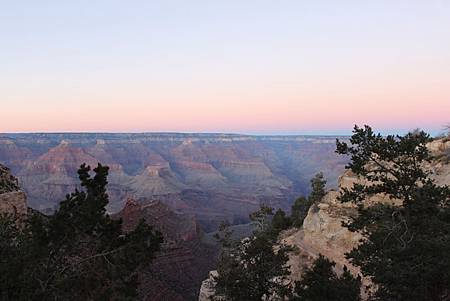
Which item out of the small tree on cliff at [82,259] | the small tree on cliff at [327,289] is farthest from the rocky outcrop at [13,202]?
the small tree on cliff at [327,289]

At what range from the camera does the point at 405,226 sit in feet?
50.9

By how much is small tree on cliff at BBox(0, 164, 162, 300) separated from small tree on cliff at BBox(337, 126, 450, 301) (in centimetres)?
744

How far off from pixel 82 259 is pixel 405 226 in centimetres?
1039

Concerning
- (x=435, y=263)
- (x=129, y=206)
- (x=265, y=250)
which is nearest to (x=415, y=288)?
(x=435, y=263)

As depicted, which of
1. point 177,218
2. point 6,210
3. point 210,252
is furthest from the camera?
point 177,218

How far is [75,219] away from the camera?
1303 cm

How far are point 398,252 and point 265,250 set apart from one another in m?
7.71

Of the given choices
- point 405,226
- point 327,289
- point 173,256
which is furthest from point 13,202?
point 173,256

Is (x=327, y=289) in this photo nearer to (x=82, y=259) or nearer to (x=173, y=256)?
(x=82, y=259)

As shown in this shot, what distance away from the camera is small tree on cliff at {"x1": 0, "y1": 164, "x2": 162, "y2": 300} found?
1220 centimetres

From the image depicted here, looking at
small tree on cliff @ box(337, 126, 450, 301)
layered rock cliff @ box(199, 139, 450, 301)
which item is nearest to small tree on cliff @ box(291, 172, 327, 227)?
layered rock cliff @ box(199, 139, 450, 301)

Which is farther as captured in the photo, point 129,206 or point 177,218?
point 177,218

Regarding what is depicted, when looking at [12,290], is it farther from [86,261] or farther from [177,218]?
[177,218]

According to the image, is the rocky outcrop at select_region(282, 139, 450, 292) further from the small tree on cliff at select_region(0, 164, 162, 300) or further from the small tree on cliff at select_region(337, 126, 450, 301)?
the small tree on cliff at select_region(0, 164, 162, 300)
